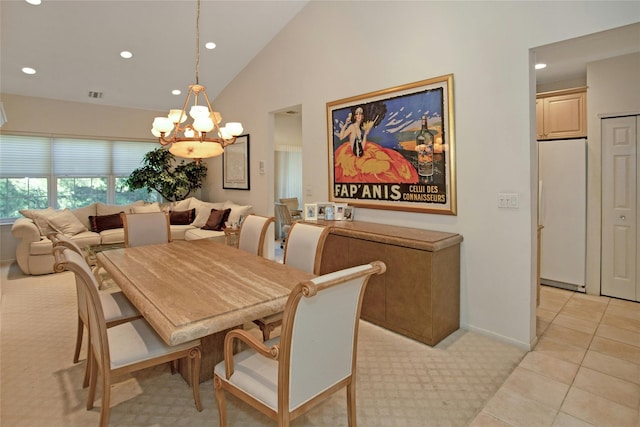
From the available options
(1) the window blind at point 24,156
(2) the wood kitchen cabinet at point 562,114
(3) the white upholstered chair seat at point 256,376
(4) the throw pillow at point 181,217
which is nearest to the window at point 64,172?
(1) the window blind at point 24,156

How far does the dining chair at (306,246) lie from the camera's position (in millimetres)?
2471

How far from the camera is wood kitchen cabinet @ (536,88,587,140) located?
151 inches

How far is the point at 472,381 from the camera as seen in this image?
88.3 inches

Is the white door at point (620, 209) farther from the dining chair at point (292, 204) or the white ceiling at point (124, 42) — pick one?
the dining chair at point (292, 204)

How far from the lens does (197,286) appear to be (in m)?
1.96

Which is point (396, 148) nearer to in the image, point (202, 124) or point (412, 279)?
point (412, 279)

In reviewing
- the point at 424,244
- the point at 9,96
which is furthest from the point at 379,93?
the point at 9,96

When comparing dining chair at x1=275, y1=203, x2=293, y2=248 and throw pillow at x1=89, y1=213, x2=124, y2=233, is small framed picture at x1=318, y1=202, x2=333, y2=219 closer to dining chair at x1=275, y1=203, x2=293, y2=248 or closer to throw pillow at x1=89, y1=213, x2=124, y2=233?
dining chair at x1=275, y1=203, x2=293, y2=248

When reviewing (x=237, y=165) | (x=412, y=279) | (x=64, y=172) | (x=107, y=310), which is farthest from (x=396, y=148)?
(x=64, y=172)

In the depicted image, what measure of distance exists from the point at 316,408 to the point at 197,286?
3.13ft

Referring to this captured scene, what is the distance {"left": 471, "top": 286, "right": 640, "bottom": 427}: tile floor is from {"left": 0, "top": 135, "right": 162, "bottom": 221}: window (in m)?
6.60

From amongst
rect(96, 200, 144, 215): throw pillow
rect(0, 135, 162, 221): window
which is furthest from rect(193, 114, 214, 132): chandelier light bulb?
rect(0, 135, 162, 221): window

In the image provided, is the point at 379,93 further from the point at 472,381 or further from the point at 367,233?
the point at 472,381

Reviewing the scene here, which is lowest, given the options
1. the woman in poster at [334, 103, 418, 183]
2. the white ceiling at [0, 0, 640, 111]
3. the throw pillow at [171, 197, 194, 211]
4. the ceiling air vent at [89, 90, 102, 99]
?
the throw pillow at [171, 197, 194, 211]
